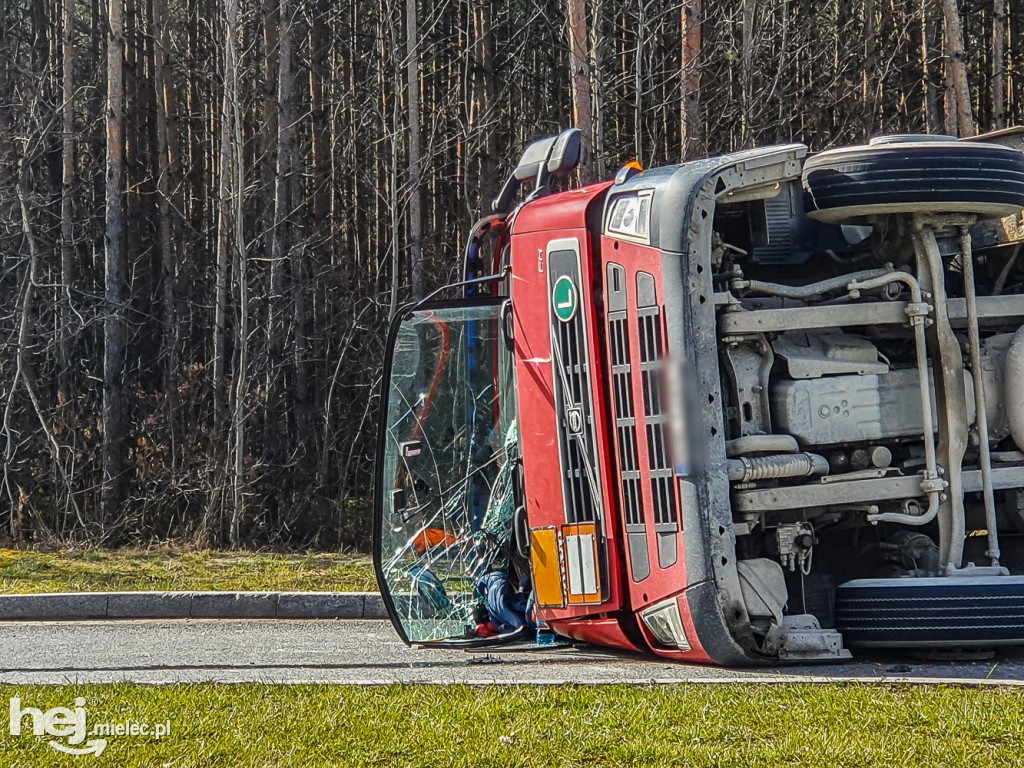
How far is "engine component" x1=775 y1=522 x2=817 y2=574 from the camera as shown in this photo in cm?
543

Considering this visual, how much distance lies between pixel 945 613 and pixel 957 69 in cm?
1175

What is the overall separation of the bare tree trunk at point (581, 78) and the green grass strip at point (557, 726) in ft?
31.2

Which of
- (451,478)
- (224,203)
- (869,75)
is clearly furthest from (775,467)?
(869,75)

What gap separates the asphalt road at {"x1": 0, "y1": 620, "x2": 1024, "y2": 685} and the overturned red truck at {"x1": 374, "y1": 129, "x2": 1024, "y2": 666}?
149 millimetres

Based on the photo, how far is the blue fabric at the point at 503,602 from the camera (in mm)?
6477

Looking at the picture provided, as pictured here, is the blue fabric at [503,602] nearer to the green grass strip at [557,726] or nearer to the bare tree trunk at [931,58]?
the green grass strip at [557,726]

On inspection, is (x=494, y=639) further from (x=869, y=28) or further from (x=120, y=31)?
(x=869, y=28)

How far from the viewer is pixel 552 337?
5.86 meters

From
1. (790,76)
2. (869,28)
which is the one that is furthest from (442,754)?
(869,28)

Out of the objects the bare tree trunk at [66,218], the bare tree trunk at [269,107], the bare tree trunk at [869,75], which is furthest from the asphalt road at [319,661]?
the bare tree trunk at [869,75]

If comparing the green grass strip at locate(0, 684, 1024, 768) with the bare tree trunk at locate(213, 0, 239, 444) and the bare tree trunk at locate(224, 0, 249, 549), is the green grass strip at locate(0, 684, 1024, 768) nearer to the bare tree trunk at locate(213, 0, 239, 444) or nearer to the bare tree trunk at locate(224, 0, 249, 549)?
the bare tree trunk at locate(224, 0, 249, 549)

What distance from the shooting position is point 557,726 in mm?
4188

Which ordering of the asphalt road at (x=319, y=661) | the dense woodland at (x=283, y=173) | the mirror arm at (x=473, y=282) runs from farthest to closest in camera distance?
the dense woodland at (x=283, y=173) < the mirror arm at (x=473, y=282) < the asphalt road at (x=319, y=661)

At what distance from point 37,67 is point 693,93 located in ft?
35.5
